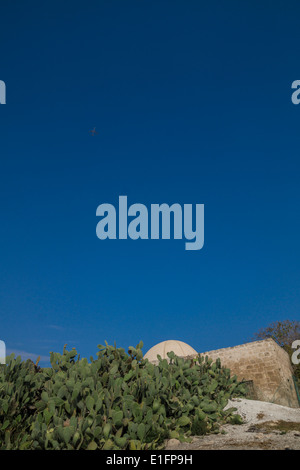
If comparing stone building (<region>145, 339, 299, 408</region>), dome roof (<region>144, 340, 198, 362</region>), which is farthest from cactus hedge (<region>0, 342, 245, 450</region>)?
dome roof (<region>144, 340, 198, 362</region>)

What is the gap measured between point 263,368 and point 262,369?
0.24 ft

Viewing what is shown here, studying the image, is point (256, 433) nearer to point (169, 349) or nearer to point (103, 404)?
point (103, 404)

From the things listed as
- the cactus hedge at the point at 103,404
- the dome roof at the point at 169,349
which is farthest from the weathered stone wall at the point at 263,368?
the cactus hedge at the point at 103,404

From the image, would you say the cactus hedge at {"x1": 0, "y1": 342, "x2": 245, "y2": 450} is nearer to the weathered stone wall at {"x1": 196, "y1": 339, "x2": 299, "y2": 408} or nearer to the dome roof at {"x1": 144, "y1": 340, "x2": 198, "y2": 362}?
the weathered stone wall at {"x1": 196, "y1": 339, "x2": 299, "y2": 408}

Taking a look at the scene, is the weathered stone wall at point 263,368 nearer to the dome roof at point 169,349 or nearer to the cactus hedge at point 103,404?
the dome roof at point 169,349

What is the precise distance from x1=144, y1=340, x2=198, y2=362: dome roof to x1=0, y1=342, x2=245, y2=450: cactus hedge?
46.7 ft

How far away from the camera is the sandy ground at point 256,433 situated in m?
5.99

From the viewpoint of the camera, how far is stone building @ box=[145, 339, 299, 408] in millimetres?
16500

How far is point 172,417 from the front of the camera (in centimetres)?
716

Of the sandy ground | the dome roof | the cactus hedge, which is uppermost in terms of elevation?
the dome roof

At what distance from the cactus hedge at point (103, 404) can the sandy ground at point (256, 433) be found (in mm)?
333
